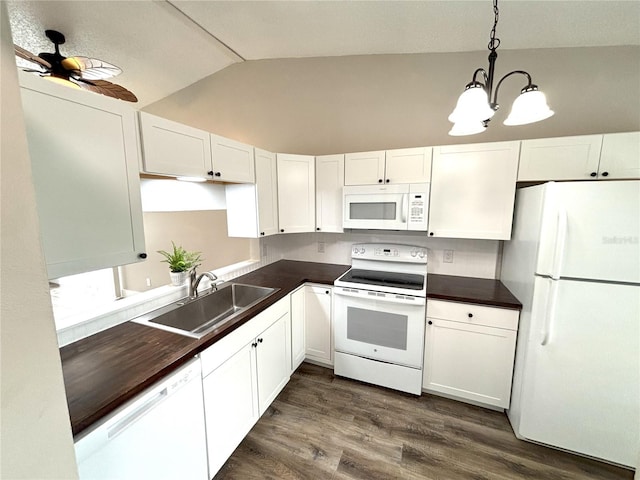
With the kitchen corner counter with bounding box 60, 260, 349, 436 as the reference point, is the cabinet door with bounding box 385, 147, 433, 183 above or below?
above

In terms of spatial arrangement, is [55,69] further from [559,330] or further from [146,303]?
[559,330]

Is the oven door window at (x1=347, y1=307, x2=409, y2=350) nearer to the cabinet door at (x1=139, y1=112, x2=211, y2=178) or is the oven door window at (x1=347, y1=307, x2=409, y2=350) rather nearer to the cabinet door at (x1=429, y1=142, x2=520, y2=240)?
the cabinet door at (x1=429, y1=142, x2=520, y2=240)

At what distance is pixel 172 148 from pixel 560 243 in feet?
7.70

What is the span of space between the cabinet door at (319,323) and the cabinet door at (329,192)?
66 cm

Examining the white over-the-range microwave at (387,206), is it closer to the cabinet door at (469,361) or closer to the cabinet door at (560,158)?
the cabinet door at (560,158)

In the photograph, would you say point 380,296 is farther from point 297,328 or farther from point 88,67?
point 88,67

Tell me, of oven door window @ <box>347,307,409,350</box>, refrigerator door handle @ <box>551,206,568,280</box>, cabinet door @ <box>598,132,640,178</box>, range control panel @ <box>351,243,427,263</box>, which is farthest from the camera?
range control panel @ <box>351,243,427,263</box>

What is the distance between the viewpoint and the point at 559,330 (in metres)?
1.62

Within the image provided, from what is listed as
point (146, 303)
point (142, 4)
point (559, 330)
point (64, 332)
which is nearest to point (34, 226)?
point (64, 332)

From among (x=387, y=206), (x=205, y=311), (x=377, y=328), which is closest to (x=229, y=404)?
(x=205, y=311)

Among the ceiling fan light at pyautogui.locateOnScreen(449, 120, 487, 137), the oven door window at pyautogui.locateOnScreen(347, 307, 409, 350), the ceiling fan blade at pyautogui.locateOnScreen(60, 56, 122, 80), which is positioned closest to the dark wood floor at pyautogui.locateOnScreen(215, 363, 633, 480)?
the oven door window at pyautogui.locateOnScreen(347, 307, 409, 350)

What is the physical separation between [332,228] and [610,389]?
2225mm

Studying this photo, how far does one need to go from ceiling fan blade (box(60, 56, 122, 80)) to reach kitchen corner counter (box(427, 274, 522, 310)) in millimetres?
3128

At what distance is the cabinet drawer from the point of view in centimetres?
189
